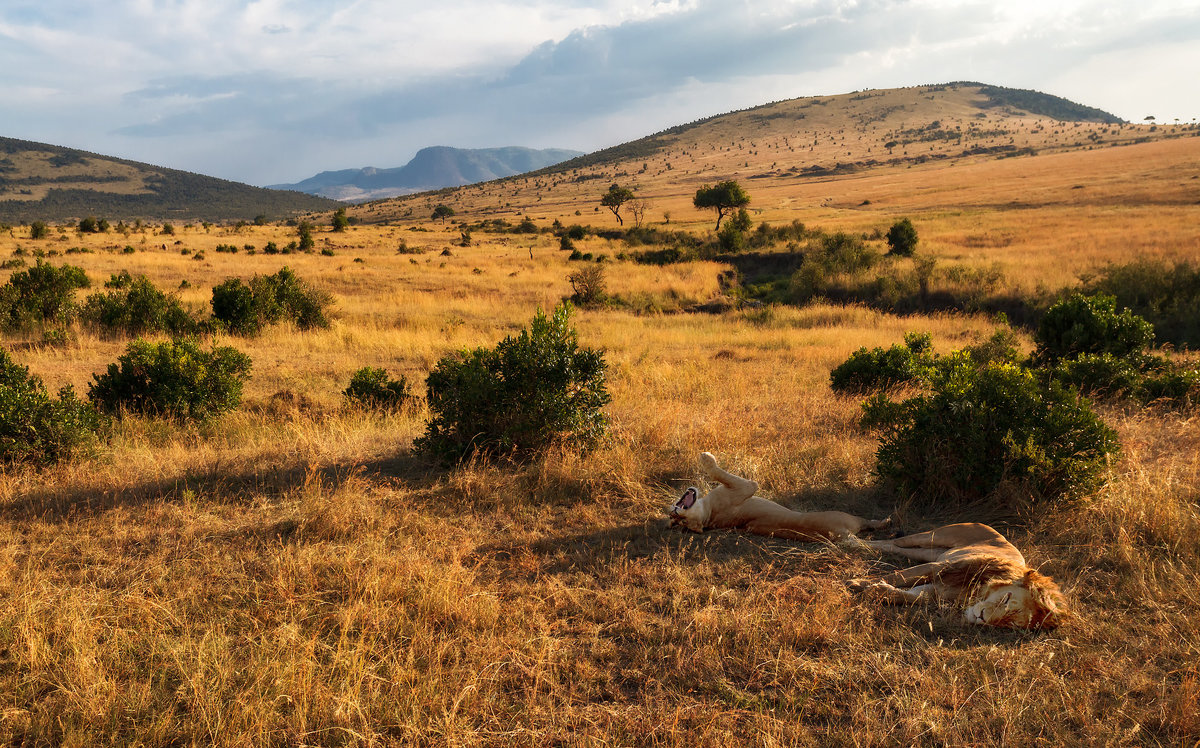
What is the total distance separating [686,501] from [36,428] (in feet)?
19.9

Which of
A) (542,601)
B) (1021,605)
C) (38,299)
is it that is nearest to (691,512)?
(542,601)

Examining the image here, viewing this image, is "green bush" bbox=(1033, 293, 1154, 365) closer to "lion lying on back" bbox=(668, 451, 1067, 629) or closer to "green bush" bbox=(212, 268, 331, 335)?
"lion lying on back" bbox=(668, 451, 1067, 629)

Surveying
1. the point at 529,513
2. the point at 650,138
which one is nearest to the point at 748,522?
the point at 529,513

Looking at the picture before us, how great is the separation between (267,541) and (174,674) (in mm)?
A: 1417

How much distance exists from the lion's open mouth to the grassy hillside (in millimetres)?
126496

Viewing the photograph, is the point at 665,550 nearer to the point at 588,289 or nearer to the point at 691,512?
the point at 691,512

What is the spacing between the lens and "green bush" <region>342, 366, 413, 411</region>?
29.5ft

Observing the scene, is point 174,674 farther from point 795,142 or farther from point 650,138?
point 650,138

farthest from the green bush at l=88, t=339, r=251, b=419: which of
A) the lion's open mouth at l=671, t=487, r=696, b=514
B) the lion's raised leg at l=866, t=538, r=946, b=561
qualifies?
the lion's raised leg at l=866, t=538, r=946, b=561

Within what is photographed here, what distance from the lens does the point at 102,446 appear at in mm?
6281

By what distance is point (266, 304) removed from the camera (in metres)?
15.1

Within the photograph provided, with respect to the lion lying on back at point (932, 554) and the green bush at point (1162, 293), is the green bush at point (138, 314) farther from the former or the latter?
the green bush at point (1162, 293)

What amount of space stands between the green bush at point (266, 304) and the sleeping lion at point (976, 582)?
48.8 feet

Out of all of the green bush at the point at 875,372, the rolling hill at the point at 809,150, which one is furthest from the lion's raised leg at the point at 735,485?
the rolling hill at the point at 809,150
